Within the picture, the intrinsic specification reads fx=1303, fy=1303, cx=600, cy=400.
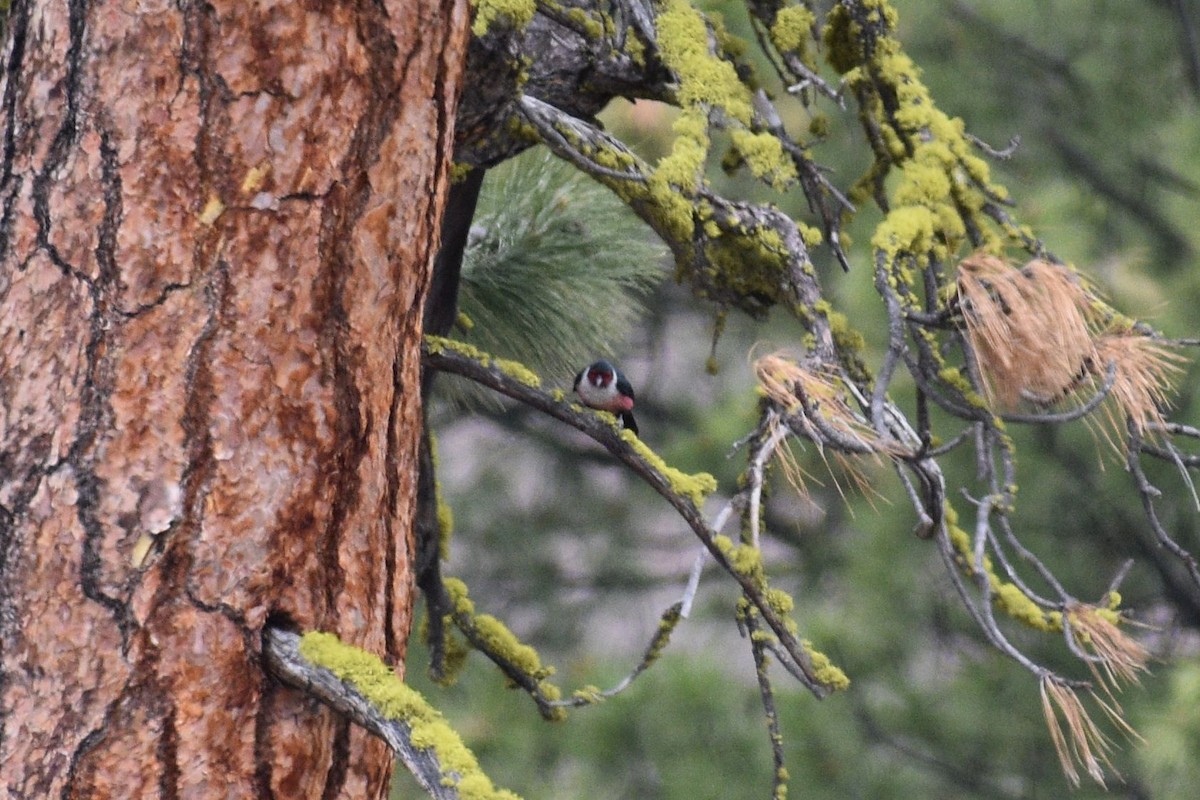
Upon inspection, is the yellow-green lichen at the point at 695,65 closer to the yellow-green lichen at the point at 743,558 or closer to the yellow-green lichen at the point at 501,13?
the yellow-green lichen at the point at 501,13

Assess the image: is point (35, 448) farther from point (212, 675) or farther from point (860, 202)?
point (860, 202)

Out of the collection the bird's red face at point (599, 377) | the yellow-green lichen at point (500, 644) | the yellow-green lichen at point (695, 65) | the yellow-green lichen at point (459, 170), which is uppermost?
the yellow-green lichen at point (695, 65)

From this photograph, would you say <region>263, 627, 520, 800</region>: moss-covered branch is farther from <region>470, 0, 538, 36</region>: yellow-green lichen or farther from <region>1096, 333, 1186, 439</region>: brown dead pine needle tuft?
<region>1096, 333, 1186, 439</region>: brown dead pine needle tuft

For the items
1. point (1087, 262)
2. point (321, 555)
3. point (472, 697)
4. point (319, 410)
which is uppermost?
point (1087, 262)

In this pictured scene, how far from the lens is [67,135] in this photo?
43.0 inches

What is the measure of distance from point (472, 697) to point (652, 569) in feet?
4.32

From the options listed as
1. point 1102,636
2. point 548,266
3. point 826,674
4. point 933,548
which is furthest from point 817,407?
point 933,548

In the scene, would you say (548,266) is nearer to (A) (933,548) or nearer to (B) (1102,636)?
(B) (1102,636)

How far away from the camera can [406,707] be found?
983 mm

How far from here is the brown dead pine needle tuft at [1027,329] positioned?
1.36 m

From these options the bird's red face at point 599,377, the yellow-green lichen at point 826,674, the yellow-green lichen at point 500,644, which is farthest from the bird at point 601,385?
the yellow-green lichen at point 826,674

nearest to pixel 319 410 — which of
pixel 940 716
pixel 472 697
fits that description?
pixel 940 716

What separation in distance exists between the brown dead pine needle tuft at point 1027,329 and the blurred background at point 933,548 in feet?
3.20

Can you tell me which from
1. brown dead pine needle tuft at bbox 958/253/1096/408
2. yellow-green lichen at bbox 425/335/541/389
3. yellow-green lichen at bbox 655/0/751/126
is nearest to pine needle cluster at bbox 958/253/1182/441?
brown dead pine needle tuft at bbox 958/253/1096/408
